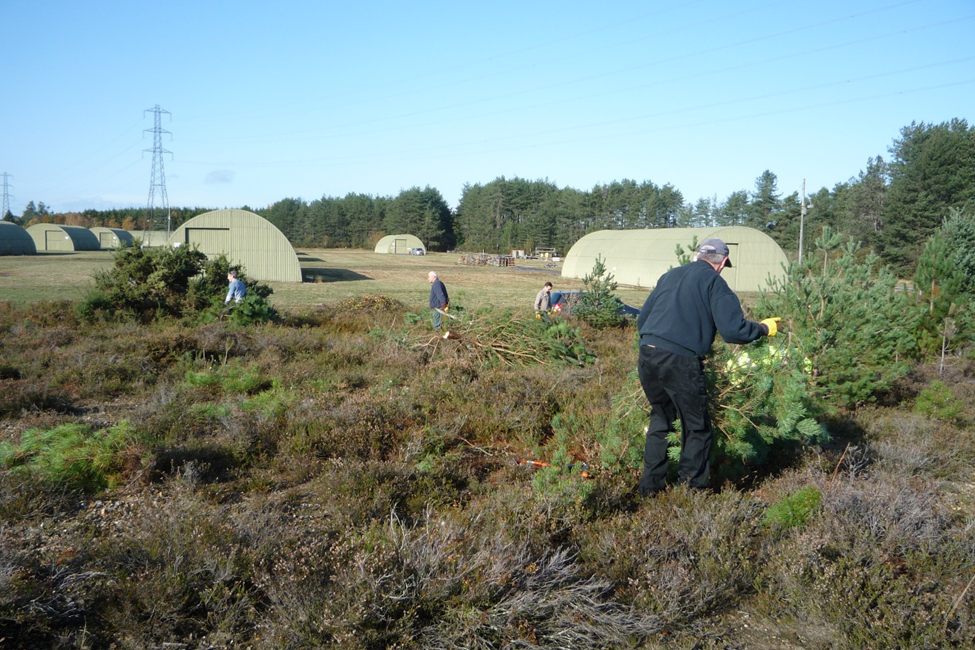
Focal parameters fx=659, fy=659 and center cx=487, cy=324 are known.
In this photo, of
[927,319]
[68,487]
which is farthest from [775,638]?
[927,319]

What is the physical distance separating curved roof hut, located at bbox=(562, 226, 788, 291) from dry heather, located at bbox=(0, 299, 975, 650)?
26.7 meters

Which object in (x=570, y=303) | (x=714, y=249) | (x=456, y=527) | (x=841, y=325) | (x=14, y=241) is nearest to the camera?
(x=456, y=527)

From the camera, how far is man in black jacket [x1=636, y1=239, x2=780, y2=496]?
13.4 ft

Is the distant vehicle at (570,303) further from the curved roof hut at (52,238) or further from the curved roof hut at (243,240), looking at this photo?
the curved roof hut at (52,238)

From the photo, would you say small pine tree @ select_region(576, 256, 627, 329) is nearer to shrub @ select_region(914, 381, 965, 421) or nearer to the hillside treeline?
shrub @ select_region(914, 381, 965, 421)

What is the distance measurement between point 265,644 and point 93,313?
11.8 m

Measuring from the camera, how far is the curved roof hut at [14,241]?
47188mm

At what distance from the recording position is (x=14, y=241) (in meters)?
48.2

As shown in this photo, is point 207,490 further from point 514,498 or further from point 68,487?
point 514,498

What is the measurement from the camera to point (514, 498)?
13.2 ft

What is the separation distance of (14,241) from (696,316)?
57199 mm

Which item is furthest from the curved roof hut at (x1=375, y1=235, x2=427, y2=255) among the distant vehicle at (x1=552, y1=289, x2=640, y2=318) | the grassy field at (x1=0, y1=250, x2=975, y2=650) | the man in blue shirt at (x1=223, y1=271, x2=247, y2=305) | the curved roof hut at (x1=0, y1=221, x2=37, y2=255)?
the grassy field at (x1=0, y1=250, x2=975, y2=650)

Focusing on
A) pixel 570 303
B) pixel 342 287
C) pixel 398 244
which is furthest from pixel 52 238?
pixel 570 303

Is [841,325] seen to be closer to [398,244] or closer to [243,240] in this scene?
[243,240]
